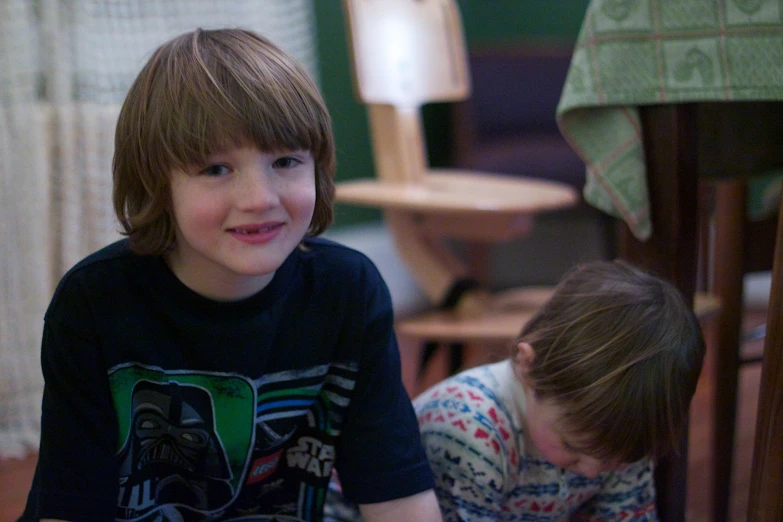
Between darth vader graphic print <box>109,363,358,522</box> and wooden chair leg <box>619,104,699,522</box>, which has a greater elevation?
wooden chair leg <box>619,104,699,522</box>

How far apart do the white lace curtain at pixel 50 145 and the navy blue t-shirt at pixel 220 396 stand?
82 centimetres

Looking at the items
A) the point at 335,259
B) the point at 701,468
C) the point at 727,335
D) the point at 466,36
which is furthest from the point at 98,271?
the point at 466,36

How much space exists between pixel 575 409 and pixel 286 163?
391mm

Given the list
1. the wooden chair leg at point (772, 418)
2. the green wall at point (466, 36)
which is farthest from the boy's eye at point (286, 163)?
the green wall at point (466, 36)

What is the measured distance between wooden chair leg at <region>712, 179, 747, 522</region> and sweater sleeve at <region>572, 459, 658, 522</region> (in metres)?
0.34

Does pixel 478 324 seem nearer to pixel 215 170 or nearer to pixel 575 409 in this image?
pixel 575 409

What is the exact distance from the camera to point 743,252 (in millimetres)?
1289

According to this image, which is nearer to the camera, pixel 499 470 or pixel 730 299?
pixel 499 470

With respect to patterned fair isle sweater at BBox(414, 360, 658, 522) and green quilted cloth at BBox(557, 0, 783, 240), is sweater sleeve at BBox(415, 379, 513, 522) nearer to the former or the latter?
patterned fair isle sweater at BBox(414, 360, 658, 522)

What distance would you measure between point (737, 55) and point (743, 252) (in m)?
0.52

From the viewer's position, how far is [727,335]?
1.32 m

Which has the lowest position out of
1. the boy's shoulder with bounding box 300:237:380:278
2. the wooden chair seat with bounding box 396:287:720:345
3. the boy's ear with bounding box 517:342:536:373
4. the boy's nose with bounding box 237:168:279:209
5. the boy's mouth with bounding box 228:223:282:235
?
the wooden chair seat with bounding box 396:287:720:345

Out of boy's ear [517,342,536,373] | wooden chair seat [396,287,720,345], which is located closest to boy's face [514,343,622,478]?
boy's ear [517,342,536,373]

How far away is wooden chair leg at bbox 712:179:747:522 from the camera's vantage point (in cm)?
129
